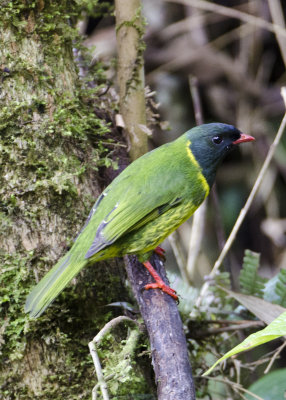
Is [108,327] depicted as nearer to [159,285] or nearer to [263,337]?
[159,285]

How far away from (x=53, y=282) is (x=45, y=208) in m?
0.39

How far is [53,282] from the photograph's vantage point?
7.06 feet

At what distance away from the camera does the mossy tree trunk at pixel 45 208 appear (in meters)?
2.24

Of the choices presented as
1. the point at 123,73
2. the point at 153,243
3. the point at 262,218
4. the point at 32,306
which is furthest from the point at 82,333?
the point at 262,218

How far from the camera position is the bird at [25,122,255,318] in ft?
7.36

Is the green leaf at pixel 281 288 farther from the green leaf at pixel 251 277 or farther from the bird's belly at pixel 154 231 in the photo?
the bird's belly at pixel 154 231

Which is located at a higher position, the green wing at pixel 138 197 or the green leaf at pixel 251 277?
the green wing at pixel 138 197

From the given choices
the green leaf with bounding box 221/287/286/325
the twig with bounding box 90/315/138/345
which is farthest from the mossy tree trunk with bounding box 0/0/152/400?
the green leaf with bounding box 221/287/286/325

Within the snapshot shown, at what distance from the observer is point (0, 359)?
2211 millimetres

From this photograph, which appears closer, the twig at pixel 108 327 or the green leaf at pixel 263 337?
the green leaf at pixel 263 337

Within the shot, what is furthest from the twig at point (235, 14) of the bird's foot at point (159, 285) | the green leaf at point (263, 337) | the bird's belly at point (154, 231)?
the green leaf at point (263, 337)

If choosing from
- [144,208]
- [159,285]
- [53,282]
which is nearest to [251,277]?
[159,285]

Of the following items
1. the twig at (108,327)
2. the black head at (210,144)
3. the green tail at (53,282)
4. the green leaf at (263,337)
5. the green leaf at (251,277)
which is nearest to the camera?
the green leaf at (263,337)

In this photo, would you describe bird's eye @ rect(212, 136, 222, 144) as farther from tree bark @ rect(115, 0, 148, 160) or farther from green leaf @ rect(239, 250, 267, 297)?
green leaf @ rect(239, 250, 267, 297)
